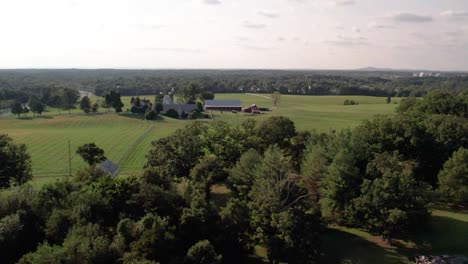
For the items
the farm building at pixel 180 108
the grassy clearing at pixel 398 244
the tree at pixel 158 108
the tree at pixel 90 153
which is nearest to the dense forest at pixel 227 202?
the grassy clearing at pixel 398 244

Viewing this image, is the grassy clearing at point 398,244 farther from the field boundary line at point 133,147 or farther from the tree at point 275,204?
the field boundary line at point 133,147

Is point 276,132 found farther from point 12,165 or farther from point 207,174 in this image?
point 12,165

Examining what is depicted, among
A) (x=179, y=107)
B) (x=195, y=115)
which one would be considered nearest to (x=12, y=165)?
(x=195, y=115)

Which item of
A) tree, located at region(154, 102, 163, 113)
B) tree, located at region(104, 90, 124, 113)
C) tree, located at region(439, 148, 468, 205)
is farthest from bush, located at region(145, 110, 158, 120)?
tree, located at region(439, 148, 468, 205)

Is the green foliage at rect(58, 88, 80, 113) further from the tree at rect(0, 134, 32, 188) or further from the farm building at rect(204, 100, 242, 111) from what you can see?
the tree at rect(0, 134, 32, 188)

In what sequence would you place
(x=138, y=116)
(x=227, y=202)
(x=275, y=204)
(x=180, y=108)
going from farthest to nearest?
(x=180, y=108) → (x=138, y=116) → (x=227, y=202) → (x=275, y=204)
